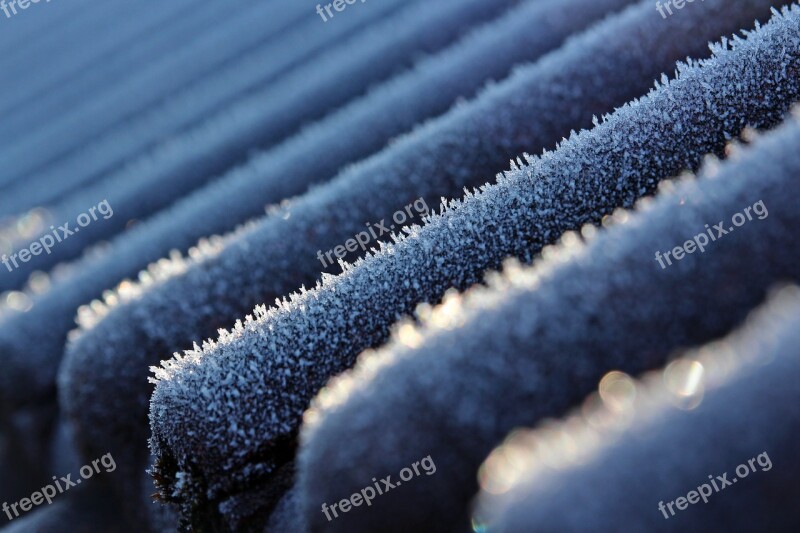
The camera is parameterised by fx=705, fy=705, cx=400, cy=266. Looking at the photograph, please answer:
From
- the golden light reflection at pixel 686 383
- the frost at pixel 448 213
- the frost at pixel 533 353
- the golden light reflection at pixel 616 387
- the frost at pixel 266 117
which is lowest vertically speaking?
the golden light reflection at pixel 686 383

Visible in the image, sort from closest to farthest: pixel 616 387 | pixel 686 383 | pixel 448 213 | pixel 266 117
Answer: pixel 686 383 → pixel 616 387 → pixel 448 213 → pixel 266 117

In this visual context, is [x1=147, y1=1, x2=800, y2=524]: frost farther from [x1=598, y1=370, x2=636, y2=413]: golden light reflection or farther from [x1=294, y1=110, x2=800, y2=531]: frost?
[x1=598, y1=370, x2=636, y2=413]: golden light reflection

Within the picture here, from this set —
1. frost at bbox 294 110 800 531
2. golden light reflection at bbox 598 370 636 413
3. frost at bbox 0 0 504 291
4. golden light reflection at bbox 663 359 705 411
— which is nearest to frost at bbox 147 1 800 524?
frost at bbox 294 110 800 531

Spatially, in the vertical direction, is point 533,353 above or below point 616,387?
above

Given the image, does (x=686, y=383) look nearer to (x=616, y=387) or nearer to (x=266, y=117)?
(x=616, y=387)

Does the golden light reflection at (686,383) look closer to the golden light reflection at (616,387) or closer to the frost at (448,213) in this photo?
the golden light reflection at (616,387)

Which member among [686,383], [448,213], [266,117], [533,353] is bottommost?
[686,383]

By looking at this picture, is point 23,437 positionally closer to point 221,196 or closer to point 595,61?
point 221,196

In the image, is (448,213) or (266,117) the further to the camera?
(266,117)

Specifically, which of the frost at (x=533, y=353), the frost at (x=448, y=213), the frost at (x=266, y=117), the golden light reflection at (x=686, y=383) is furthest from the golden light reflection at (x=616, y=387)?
the frost at (x=266, y=117)

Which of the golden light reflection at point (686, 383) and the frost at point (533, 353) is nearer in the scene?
the golden light reflection at point (686, 383)

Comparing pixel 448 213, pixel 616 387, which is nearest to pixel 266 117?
pixel 448 213

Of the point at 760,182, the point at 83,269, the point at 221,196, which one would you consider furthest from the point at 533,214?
the point at 83,269
